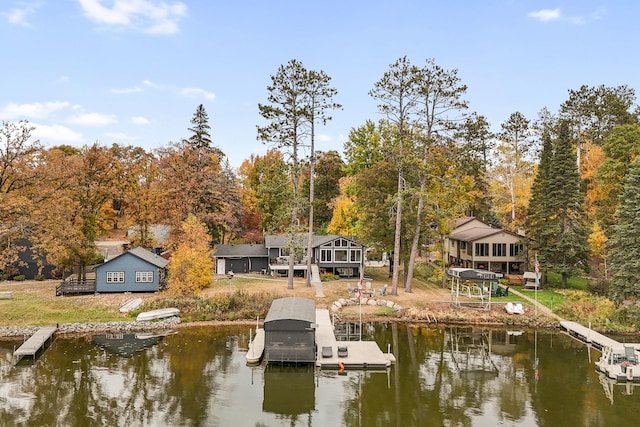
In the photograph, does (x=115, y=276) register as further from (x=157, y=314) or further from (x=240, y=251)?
(x=240, y=251)

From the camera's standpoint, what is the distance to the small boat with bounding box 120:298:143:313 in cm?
3319

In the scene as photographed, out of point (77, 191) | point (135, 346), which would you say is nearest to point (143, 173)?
point (77, 191)

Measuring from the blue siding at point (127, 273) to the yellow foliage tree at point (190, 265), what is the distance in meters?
1.97

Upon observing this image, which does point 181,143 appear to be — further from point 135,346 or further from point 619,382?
point 619,382

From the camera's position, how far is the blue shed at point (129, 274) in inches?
1444

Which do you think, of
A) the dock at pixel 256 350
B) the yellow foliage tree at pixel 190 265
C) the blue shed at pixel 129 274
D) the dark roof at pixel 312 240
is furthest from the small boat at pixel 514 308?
the blue shed at pixel 129 274

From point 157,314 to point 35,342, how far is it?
7.91 meters

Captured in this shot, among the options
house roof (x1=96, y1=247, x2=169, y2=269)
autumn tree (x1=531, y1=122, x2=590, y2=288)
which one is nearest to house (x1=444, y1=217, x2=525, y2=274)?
autumn tree (x1=531, y1=122, x2=590, y2=288)

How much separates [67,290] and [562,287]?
41192 millimetres

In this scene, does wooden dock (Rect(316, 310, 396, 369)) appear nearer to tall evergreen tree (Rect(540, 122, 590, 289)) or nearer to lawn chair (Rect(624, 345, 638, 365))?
lawn chair (Rect(624, 345, 638, 365))

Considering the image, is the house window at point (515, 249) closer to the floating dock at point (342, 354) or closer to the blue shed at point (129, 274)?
the floating dock at point (342, 354)

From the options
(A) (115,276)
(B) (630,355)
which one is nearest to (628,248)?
(B) (630,355)

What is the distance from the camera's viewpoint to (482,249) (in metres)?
47.5

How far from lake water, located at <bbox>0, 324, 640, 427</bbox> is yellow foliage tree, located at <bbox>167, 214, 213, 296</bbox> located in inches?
284
